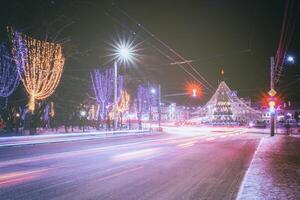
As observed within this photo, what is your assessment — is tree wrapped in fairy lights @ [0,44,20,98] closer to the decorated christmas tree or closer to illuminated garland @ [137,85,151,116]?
illuminated garland @ [137,85,151,116]

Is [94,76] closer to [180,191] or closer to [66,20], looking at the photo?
[66,20]

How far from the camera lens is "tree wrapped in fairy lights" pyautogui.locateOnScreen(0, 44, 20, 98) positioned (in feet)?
132

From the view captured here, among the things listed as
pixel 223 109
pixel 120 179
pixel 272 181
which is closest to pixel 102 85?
pixel 223 109

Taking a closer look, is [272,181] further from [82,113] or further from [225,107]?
[225,107]

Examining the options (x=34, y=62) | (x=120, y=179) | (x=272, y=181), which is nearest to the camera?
(x=272, y=181)

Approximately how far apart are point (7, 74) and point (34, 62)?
413cm

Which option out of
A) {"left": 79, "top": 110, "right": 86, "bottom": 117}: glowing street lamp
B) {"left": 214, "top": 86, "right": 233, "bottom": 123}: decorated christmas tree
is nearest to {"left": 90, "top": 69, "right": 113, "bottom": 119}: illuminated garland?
{"left": 79, "top": 110, "right": 86, "bottom": 117}: glowing street lamp

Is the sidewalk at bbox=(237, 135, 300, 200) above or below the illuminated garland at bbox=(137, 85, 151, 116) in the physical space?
below

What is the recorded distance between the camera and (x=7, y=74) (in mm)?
41156

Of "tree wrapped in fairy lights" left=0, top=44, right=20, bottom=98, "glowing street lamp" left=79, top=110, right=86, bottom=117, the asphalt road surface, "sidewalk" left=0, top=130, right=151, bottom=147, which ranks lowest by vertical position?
the asphalt road surface

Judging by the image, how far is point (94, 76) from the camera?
6094 centimetres

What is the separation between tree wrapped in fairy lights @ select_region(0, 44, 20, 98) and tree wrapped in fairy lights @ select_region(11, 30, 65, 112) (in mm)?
1118

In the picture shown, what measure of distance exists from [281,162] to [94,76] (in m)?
48.3

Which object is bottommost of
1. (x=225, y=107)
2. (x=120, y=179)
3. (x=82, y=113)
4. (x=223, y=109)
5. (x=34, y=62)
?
(x=120, y=179)
